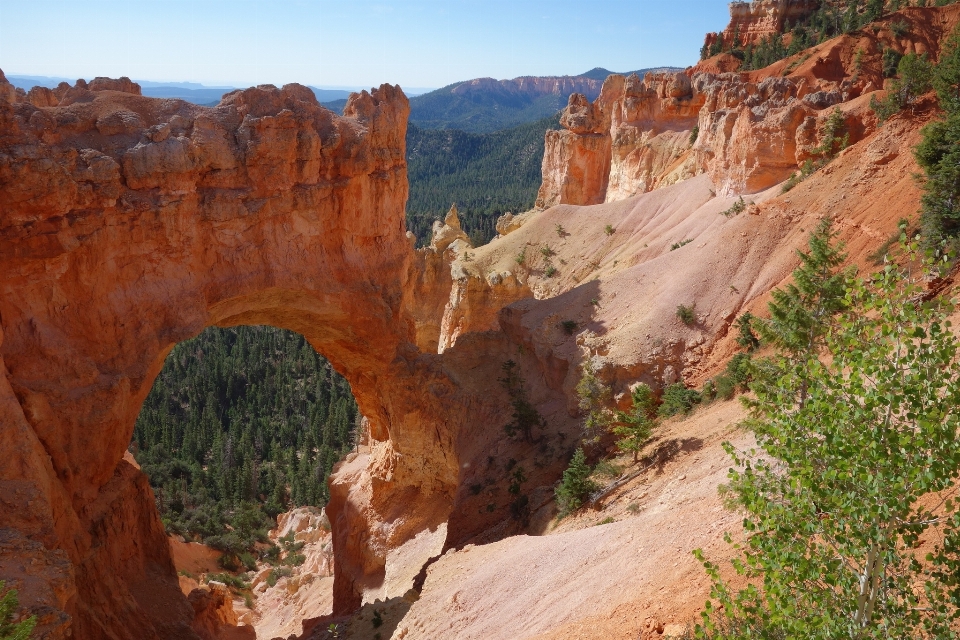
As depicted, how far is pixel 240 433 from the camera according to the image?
55.4 m

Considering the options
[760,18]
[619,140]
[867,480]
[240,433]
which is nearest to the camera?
[867,480]

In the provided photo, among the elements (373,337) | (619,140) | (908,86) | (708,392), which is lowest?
(708,392)

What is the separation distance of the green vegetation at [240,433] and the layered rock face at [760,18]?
221 feet

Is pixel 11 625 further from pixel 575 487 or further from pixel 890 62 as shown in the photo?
pixel 890 62

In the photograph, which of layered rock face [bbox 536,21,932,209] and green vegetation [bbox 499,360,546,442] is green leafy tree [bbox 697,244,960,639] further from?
layered rock face [bbox 536,21,932,209]

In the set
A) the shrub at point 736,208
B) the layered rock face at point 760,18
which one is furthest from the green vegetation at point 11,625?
the layered rock face at point 760,18

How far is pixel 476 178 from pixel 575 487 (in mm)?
157963

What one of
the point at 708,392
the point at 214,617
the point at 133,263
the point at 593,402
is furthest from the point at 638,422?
the point at 214,617

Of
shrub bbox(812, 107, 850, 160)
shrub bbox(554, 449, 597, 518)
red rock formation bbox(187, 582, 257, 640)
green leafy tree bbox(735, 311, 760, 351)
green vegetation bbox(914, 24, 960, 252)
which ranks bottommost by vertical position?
red rock formation bbox(187, 582, 257, 640)

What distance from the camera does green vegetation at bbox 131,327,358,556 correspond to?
4269cm

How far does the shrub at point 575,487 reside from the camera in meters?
20.5

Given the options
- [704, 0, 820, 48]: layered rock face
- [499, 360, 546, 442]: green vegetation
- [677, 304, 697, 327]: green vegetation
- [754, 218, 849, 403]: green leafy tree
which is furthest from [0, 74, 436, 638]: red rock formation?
[704, 0, 820, 48]: layered rock face

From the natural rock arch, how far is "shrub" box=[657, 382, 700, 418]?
736cm

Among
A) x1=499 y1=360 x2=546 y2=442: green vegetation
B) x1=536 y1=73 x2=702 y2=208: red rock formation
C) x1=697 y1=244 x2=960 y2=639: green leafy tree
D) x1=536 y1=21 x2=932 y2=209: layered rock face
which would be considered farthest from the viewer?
x1=536 y1=73 x2=702 y2=208: red rock formation
